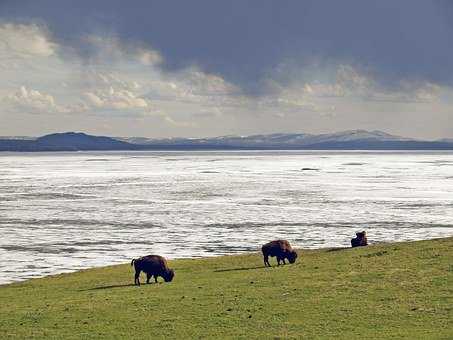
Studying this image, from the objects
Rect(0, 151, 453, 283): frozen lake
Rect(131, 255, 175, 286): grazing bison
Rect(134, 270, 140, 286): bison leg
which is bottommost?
Rect(0, 151, 453, 283): frozen lake

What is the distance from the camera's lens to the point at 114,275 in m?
40.0

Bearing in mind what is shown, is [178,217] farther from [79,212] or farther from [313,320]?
[313,320]

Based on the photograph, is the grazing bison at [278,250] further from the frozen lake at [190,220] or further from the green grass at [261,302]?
the frozen lake at [190,220]

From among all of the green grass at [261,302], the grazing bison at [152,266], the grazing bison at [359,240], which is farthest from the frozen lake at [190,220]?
the green grass at [261,302]

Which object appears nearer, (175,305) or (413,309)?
(413,309)

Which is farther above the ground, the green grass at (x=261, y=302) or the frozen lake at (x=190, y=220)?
the green grass at (x=261, y=302)

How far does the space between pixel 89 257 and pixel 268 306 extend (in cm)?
2541

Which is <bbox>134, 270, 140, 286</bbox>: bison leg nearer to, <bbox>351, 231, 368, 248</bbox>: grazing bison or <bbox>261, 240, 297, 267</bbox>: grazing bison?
<bbox>261, 240, 297, 267</bbox>: grazing bison

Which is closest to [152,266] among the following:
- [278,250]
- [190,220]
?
[278,250]

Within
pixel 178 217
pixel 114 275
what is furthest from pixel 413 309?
pixel 178 217

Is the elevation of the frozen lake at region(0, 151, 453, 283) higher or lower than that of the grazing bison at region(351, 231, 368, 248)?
lower

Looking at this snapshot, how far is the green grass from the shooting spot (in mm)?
24734

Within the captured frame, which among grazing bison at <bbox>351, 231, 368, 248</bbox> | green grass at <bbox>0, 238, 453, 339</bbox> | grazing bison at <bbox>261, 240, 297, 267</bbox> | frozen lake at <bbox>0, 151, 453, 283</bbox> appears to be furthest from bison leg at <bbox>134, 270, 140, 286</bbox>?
grazing bison at <bbox>351, 231, 368, 248</bbox>

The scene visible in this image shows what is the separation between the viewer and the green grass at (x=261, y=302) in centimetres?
2473
